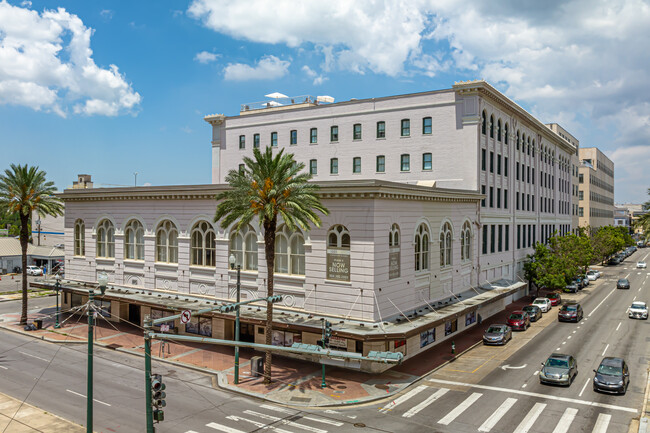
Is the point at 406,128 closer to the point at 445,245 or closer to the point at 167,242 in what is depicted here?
the point at 445,245

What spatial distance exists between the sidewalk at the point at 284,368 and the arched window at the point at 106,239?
6.72 m

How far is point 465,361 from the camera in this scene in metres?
35.5

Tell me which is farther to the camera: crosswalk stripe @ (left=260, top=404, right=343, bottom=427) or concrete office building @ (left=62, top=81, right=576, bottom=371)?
concrete office building @ (left=62, top=81, right=576, bottom=371)

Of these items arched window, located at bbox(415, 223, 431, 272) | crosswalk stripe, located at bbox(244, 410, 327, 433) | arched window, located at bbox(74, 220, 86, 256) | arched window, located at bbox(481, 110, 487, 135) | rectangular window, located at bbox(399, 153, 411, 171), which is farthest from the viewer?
rectangular window, located at bbox(399, 153, 411, 171)

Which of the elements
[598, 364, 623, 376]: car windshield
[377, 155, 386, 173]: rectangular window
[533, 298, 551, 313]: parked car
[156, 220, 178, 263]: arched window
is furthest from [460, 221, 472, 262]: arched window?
[156, 220, 178, 263]: arched window

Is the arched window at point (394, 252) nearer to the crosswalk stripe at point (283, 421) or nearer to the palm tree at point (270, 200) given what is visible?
the palm tree at point (270, 200)

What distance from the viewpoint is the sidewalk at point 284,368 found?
2855cm

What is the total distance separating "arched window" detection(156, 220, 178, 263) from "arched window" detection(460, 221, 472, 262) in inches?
1005

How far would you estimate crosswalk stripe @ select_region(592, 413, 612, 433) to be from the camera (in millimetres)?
23375

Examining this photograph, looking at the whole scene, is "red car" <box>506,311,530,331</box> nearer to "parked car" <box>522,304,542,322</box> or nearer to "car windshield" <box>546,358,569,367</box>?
"parked car" <box>522,304,542,322</box>

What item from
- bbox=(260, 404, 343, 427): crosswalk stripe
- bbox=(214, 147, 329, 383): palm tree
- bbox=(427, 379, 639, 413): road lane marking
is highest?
bbox=(214, 147, 329, 383): palm tree

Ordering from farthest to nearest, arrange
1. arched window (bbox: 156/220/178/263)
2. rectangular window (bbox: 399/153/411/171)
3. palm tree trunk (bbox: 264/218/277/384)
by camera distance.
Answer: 1. rectangular window (bbox: 399/153/411/171)
2. arched window (bbox: 156/220/178/263)
3. palm tree trunk (bbox: 264/218/277/384)

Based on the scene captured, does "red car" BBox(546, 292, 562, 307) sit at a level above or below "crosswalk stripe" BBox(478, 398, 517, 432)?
above

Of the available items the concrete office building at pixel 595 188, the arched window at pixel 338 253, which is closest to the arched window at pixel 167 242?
the arched window at pixel 338 253
